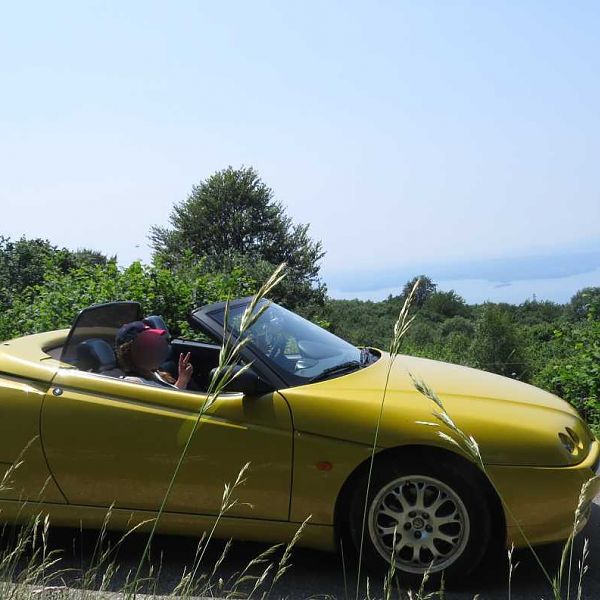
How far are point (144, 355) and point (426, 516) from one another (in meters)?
1.92

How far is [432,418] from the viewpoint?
4004 mm

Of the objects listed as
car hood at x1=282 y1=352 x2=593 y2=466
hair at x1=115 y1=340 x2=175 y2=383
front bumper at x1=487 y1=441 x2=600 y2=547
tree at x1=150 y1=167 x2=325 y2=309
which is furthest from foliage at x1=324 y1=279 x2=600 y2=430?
tree at x1=150 y1=167 x2=325 y2=309

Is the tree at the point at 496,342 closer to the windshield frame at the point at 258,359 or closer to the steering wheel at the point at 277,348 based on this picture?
the steering wheel at the point at 277,348

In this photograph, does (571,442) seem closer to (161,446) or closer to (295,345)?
(295,345)

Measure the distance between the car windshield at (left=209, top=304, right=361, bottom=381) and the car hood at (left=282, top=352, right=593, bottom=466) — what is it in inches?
7.4

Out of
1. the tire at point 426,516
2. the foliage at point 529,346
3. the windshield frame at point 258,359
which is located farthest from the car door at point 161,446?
the foliage at point 529,346

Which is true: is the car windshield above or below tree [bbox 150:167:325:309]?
below

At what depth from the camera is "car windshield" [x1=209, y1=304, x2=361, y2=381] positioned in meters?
4.40

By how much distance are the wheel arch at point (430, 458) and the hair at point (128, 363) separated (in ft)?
4.58

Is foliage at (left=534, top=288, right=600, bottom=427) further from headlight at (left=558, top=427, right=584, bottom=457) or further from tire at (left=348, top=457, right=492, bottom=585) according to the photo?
tire at (left=348, top=457, right=492, bottom=585)

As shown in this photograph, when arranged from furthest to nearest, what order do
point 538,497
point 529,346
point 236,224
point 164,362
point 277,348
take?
1. point 236,224
2. point 529,346
3. point 164,362
4. point 277,348
5. point 538,497

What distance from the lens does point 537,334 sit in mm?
21438

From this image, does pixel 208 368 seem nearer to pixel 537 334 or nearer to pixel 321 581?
pixel 321 581

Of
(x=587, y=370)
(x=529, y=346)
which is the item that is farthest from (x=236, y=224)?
(x=587, y=370)
